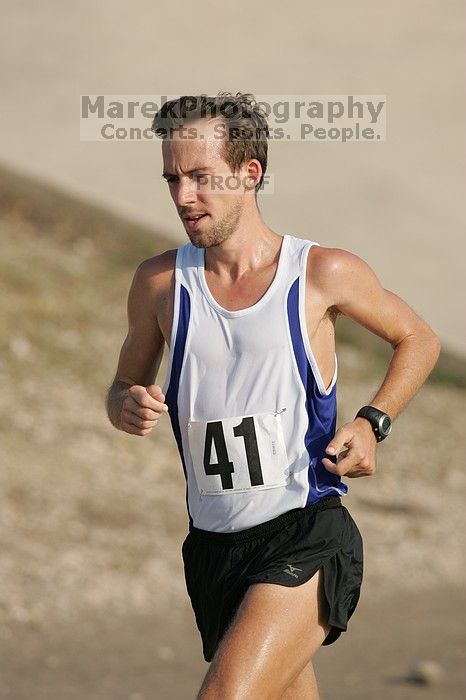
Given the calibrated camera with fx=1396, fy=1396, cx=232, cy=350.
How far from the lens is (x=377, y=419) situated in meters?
3.32

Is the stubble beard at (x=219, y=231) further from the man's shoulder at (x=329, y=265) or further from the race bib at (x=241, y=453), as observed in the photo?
the race bib at (x=241, y=453)

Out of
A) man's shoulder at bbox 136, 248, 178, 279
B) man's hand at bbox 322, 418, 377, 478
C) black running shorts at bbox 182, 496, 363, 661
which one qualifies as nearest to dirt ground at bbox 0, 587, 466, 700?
black running shorts at bbox 182, 496, 363, 661

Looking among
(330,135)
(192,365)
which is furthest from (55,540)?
(330,135)

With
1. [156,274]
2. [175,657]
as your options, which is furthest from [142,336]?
[175,657]

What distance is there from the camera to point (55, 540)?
6984mm

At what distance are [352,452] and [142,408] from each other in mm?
488

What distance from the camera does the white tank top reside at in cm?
332

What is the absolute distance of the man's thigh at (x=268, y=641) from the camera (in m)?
3.04

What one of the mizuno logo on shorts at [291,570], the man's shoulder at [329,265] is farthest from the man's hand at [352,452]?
the man's shoulder at [329,265]

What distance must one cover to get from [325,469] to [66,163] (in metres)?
9.13

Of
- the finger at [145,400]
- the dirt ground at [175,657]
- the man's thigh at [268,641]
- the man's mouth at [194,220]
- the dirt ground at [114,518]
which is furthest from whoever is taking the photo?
the dirt ground at [114,518]

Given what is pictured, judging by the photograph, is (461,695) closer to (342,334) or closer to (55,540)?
(55,540)

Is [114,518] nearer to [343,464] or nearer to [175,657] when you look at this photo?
[175,657]

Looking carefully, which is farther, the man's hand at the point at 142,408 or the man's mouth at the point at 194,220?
the man's mouth at the point at 194,220
